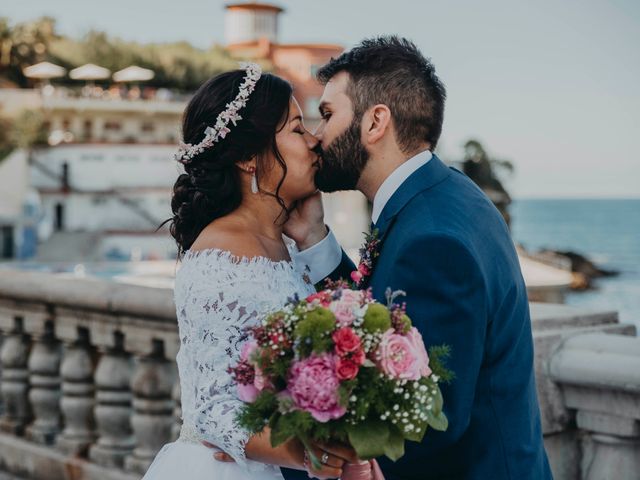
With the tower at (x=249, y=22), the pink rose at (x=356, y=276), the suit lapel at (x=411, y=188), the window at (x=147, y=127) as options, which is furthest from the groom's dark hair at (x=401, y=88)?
the tower at (x=249, y=22)

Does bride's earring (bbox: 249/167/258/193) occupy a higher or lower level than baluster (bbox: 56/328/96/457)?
higher

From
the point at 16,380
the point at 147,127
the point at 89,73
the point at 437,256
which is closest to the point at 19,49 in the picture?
the point at 89,73

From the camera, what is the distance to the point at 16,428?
5719 millimetres

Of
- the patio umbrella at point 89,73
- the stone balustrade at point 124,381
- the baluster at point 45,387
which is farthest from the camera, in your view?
the patio umbrella at point 89,73

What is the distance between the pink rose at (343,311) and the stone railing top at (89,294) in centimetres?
245

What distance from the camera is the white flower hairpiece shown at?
3.16 meters

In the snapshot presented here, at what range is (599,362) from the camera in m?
3.55

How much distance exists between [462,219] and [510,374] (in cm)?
40

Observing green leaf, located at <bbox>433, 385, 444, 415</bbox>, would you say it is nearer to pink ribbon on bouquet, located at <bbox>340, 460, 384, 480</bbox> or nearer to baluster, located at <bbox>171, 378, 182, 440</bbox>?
pink ribbon on bouquet, located at <bbox>340, 460, 384, 480</bbox>

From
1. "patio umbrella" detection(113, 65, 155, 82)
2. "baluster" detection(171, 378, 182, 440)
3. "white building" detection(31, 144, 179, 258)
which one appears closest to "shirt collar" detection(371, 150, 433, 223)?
"baluster" detection(171, 378, 182, 440)

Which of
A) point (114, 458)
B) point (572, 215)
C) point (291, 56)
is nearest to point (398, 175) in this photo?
point (114, 458)

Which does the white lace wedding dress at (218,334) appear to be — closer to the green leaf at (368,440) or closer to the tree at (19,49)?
the green leaf at (368,440)

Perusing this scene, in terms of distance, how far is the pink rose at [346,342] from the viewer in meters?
2.21

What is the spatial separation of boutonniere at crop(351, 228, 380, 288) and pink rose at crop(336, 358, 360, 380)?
0.53 m
